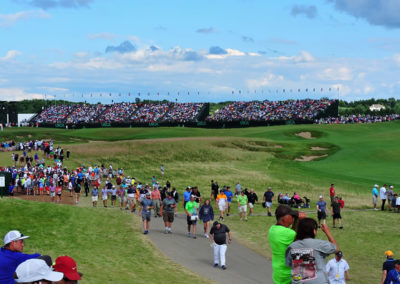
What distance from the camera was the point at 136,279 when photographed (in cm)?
1595

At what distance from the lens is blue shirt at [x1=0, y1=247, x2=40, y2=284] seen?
7551 millimetres

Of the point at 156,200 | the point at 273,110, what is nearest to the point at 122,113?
the point at 273,110

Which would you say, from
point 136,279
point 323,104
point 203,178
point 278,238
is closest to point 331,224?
point 136,279

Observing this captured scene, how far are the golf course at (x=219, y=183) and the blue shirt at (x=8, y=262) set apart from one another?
7.49m

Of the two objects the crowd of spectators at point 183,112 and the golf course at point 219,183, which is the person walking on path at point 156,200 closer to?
the golf course at point 219,183

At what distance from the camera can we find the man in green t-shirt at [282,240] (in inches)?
312

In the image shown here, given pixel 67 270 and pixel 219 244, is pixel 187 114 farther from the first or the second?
pixel 67 270

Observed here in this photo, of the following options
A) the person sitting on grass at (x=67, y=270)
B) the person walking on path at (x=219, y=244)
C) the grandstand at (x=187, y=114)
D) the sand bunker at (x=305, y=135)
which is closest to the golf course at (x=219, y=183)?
the sand bunker at (x=305, y=135)

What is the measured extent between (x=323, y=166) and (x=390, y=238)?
31.2 meters

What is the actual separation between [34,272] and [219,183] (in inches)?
1460

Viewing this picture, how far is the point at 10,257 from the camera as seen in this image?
7695 mm

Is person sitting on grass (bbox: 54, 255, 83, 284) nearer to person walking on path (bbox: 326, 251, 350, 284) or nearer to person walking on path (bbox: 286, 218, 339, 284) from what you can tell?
person walking on path (bbox: 286, 218, 339, 284)

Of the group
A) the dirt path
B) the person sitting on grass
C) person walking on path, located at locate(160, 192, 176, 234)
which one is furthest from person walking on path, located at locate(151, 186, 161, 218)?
the person sitting on grass

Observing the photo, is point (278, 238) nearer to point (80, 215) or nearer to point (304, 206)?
point (80, 215)
